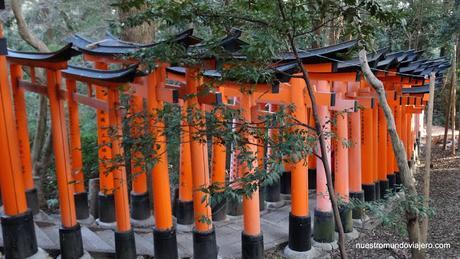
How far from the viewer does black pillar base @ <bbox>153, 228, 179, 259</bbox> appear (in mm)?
5156

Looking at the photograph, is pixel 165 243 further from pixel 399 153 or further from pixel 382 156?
pixel 382 156

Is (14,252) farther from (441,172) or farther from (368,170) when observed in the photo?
(441,172)

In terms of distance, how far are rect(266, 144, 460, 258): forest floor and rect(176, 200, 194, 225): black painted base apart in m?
1.44

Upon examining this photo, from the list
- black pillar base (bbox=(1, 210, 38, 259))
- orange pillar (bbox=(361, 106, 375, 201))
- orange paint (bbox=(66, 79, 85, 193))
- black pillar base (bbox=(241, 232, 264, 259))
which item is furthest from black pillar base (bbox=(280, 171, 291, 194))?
black pillar base (bbox=(1, 210, 38, 259))

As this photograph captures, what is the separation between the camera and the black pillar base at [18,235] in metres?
4.80

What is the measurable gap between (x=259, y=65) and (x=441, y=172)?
35.4ft

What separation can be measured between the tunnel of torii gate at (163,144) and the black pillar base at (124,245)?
13 mm

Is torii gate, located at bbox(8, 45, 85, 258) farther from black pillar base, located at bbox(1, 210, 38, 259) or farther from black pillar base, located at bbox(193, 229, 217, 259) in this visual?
black pillar base, located at bbox(193, 229, 217, 259)

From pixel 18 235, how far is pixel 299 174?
3.63 meters

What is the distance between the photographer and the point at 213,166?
6539 mm

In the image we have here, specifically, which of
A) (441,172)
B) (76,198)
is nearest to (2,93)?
(76,198)

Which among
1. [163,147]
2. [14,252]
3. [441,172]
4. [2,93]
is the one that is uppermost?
[2,93]

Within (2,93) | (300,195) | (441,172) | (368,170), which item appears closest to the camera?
(2,93)

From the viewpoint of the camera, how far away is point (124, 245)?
521cm
